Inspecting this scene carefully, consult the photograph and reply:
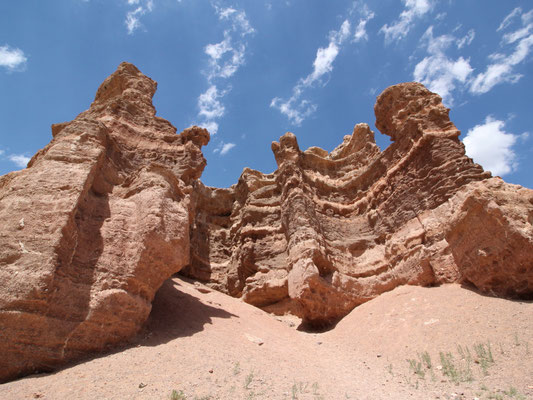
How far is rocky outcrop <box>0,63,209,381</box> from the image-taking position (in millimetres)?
5805

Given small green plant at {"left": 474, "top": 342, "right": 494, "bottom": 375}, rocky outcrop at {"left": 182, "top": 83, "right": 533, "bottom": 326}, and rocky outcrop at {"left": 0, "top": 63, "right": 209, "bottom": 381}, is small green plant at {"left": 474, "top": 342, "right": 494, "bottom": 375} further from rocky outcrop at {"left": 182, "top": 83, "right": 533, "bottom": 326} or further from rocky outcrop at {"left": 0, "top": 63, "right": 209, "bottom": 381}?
rocky outcrop at {"left": 0, "top": 63, "right": 209, "bottom": 381}

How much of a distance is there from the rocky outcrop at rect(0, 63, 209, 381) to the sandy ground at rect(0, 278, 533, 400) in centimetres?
56

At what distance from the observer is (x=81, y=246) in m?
7.43

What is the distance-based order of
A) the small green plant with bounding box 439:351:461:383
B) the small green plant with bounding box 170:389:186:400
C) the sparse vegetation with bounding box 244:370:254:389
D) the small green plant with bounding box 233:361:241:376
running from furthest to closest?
the small green plant with bounding box 233:361:241:376 < the small green plant with bounding box 439:351:461:383 < the sparse vegetation with bounding box 244:370:254:389 < the small green plant with bounding box 170:389:186:400

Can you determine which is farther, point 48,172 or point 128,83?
point 128,83

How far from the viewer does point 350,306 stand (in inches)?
468

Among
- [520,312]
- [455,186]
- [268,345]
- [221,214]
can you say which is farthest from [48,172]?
[221,214]

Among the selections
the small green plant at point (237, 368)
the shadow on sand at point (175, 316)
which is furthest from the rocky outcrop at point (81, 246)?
the small green plant at point (237, 368)

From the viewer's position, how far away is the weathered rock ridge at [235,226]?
254 inches

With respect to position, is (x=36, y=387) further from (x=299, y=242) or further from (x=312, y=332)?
(x=299, y=242)

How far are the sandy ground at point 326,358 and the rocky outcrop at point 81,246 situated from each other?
559 mm

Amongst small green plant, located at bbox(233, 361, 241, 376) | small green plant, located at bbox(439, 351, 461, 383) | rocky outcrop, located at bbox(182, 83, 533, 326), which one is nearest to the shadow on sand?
small green plant, located at bbox(233, 361, 241, 376)

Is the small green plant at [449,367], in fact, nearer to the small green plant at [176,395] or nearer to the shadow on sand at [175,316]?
the small green plant at [176,395]

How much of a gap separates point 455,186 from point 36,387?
12.6 meters
